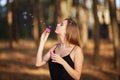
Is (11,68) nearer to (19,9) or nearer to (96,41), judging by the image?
(96,41)

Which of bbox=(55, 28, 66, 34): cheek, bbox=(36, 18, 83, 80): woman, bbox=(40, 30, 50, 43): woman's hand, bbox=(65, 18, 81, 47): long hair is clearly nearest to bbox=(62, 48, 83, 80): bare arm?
bbox=(36, 18, 83, 80): woman

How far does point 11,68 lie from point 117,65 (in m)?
4.96

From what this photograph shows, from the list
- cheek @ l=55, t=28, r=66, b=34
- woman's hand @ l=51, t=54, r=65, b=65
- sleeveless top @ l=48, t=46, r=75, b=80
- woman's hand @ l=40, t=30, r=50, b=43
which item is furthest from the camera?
woman's hand @ l=40, t=30, r=50, b=43

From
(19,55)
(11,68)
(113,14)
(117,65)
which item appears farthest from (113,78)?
(19,55)

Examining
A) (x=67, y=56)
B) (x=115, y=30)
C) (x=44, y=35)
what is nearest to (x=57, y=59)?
(x=67, y=56)

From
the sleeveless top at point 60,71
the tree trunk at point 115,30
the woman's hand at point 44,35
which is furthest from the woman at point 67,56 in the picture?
the tree trunk at point 115,30

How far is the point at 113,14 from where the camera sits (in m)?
15.7

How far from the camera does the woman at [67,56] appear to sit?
479 cm

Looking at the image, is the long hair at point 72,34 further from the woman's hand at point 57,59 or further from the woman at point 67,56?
the woman's hand at point 57,59

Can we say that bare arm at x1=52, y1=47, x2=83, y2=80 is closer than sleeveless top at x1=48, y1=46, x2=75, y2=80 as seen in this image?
Yes

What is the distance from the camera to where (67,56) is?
490cm

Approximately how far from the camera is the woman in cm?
479

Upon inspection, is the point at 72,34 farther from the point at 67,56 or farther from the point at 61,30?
the point at 67,56

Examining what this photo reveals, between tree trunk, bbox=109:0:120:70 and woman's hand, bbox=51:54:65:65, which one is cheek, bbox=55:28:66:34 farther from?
tree trunk, bbox=109:0:120:70
